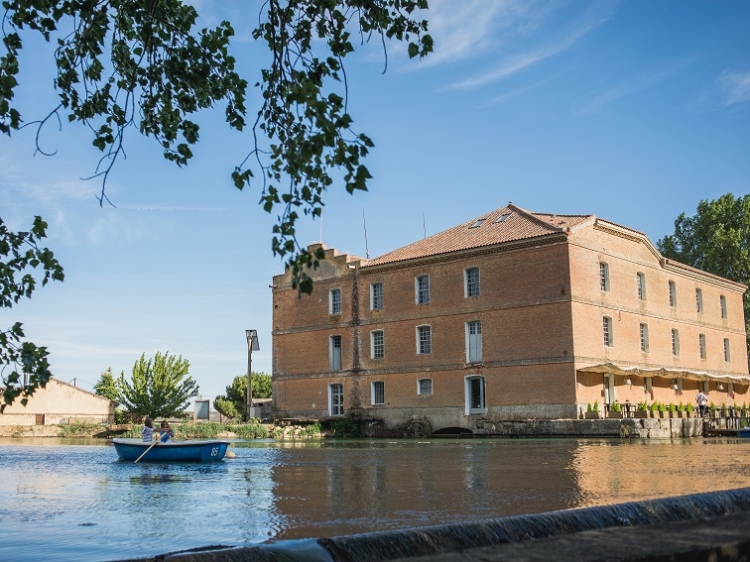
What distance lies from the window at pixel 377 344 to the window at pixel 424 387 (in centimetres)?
301

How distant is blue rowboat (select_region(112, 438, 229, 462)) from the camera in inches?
874

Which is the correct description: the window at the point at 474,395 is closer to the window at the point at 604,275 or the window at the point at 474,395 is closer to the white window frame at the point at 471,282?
the white window frame at the point at 471,282

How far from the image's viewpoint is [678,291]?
4369 centimetres

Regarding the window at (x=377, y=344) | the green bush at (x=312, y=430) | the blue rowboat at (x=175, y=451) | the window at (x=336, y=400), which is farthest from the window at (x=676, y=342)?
the blue rowboat at (x=175, y=451)

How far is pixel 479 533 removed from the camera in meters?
7.01

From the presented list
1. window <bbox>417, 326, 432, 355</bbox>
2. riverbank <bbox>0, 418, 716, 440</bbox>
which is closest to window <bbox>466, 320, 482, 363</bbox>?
window <bbox>417, 326, 432, 355</bbox>

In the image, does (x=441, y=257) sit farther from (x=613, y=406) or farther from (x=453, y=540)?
(x=453, y=540)

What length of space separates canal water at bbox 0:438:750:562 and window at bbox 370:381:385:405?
17.9 metres

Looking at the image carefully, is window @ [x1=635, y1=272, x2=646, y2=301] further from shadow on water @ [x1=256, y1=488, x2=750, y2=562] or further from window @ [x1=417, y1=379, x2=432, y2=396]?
shadow on water @ [x1=256, y1=488, x2=750, y2=562]

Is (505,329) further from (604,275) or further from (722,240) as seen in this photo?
(722,240)

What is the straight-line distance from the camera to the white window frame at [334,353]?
1757 inches

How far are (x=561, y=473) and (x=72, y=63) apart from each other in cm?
1311

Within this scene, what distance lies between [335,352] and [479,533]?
38.2 meters

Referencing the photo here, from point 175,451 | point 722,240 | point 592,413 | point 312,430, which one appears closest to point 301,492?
point 175,451
